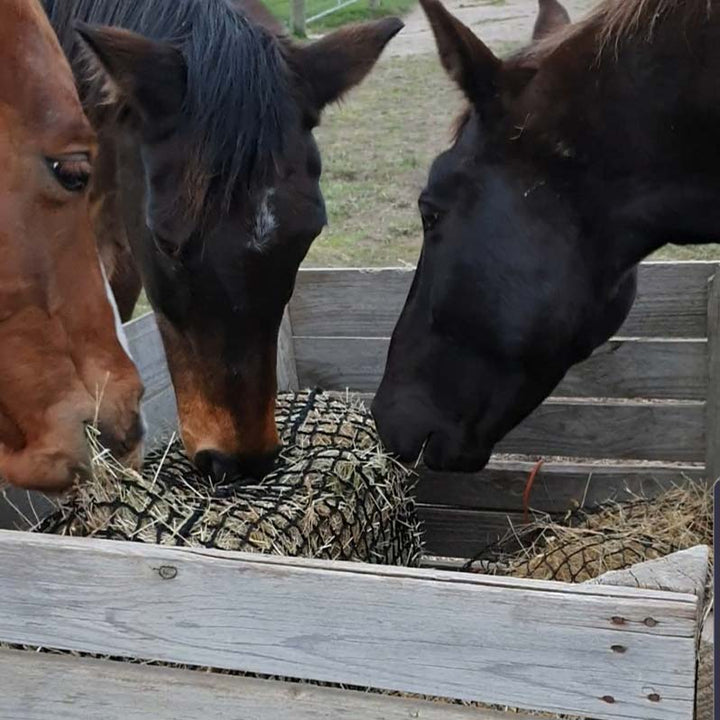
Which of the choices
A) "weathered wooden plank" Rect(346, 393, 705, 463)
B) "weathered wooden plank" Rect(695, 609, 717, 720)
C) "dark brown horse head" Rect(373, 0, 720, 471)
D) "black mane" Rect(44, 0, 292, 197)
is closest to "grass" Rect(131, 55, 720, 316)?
"black mane" Rect(44, 0, 292, 197)


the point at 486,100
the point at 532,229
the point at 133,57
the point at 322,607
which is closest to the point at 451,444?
the point at 532,229

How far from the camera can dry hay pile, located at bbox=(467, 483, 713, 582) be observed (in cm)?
212

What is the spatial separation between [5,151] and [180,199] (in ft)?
1.25

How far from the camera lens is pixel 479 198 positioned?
183cm

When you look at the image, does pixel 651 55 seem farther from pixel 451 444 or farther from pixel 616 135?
pixel 451 444

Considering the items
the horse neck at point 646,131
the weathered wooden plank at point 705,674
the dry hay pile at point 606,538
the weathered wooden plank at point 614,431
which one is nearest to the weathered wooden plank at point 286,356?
the weathered wooden plank at point 614,431

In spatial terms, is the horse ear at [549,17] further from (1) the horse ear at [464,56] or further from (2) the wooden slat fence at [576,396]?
(2) the wooden slat fence at [576,396]

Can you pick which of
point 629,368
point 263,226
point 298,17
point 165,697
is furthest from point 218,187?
point 298,17

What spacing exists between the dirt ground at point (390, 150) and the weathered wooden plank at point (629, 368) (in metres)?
0.65

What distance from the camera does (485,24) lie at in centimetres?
1301

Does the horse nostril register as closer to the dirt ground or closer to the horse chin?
the horse chin

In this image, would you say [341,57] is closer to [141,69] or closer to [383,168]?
[141,69]

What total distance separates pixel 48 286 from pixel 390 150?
280 inches

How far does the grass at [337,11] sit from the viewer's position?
12938mm
